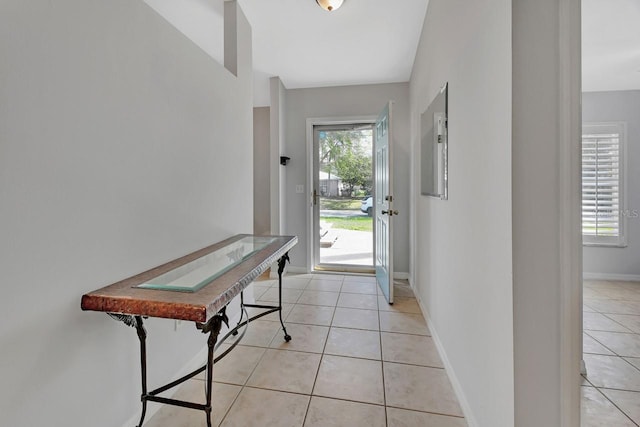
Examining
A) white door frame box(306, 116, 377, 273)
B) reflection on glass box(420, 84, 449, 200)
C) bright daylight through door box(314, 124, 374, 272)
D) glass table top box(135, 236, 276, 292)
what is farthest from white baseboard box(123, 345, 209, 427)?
bright daylight through door box(314, 124, 374, 272)

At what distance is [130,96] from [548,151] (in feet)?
5.67

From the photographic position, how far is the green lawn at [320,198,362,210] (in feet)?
13.3

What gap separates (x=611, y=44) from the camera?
235 centimetres

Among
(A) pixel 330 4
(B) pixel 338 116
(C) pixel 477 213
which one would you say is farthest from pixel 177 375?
(B) pixel 338 116

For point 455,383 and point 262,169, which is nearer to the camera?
point 455,383

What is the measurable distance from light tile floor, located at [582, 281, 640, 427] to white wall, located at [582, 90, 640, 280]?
52 cm

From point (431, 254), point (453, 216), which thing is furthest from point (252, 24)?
point (431, 254)

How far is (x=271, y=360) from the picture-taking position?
197cm

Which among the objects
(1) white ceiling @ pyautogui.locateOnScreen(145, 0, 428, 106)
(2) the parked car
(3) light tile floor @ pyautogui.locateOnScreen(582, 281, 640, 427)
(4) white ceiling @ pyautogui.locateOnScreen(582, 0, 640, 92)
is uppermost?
(1) white ceiling @ pyautogui.locateOnScreen(145, 0, 428, 106)

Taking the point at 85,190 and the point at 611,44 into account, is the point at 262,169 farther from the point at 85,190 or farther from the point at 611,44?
the point at 611,44

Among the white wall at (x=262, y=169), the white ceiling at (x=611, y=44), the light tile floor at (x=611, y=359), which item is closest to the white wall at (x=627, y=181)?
the white ceiling at (x=611, y=44)

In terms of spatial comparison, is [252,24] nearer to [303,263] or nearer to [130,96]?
[130,96]

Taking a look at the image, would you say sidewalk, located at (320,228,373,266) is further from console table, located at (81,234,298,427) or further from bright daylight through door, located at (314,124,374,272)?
console table, located at (81,234,298,427)

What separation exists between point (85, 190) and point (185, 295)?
56 cm
